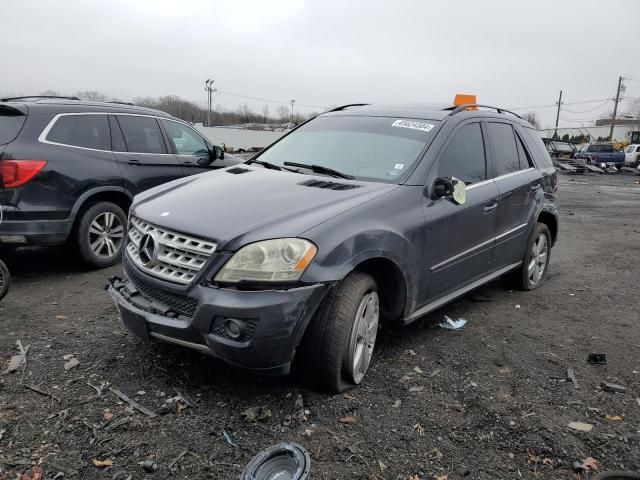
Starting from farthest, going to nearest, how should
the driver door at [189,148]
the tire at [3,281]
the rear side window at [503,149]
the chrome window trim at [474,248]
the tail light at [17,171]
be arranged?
1. the driver door at [189,148]
2. the tail light at [17,171]
3. the rear side window at [503,149]
4. the tire at [3,281]
5. the chrome window trim at [474,248]

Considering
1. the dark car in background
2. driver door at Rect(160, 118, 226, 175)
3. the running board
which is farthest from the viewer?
the dark car in background

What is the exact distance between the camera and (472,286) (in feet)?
14.6

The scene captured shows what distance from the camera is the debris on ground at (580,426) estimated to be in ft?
10.1

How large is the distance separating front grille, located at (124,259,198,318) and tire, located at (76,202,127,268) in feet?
8.21

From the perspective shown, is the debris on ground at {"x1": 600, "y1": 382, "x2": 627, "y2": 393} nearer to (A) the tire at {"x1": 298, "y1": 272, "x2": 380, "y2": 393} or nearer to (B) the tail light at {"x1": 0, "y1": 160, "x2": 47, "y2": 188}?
(A) the tire at {"x1": 298, "y1": 272, "x2": 380, "y2": 393}

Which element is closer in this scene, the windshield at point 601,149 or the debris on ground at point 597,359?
the debris on ground at point 597,359

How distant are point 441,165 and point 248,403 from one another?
2.17m

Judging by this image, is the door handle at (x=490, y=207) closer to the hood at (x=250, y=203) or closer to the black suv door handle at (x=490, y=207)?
the black suv door handle at (x=490, y=207)

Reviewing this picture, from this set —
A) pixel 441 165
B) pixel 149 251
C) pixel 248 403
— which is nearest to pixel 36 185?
pixel 149 251

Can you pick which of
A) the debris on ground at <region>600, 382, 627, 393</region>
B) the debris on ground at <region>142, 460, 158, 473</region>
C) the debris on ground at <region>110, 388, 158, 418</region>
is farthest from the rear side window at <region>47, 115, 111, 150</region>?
the debris on ground at <region>600, 382, 627, 393</region>

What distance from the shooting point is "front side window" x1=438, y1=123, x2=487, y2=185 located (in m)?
4.10

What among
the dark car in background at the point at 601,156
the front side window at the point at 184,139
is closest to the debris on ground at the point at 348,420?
the front side window at the point at 184,139

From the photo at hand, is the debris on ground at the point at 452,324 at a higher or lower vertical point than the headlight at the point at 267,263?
lower

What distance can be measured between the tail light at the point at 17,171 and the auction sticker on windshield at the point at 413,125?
133 inches
